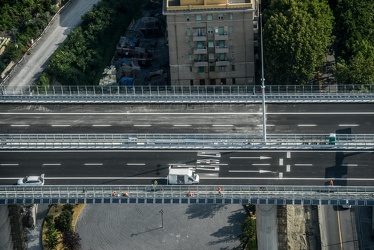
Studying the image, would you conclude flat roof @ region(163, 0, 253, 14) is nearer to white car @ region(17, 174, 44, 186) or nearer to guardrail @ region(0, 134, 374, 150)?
guardrail @ region(0, 134, 374, 150)

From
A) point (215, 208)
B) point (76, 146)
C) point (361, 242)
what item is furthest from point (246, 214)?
point (76, 146)

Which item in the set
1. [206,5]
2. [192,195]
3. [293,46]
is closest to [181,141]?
[192,195]

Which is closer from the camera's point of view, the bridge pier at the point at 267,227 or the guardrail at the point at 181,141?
the bridge pier at the point at 267,227

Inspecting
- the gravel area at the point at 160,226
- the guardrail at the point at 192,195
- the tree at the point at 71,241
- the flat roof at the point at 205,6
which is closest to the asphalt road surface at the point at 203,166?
the guardrail at the point at 192,195

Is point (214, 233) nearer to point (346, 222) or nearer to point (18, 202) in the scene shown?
point (346, 222)

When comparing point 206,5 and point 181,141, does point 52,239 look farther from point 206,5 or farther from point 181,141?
point 206,5

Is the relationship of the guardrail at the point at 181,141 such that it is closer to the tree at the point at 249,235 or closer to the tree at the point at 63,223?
the tree at the point at 249,235

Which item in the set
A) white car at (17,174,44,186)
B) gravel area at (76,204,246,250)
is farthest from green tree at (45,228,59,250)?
white car at (17,174,44,186)
